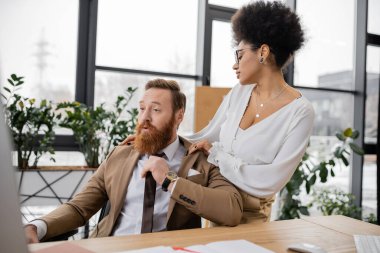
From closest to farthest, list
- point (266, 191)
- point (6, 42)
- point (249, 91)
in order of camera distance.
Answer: point (266, 191), point (249, 91), point (6, 42)

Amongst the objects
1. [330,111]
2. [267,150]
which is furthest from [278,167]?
[330,111]

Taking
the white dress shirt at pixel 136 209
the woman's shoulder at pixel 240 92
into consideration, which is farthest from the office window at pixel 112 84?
the white dress shirt at pixel 136 209

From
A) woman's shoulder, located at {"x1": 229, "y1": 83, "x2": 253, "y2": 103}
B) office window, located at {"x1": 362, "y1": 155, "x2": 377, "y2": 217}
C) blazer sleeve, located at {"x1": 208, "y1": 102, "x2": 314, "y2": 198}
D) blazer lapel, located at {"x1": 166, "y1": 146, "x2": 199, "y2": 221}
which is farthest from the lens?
office window, located at {"x1": 362, "y1": 155, "x2": 377, "y2": 217}

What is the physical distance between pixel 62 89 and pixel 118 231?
2.24 meters

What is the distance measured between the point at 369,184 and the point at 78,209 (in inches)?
169

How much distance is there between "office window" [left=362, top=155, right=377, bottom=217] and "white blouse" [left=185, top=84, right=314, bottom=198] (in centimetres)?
368

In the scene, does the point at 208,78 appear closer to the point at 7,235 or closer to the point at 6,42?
the point at 6,42

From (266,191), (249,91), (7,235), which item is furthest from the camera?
(249,91)

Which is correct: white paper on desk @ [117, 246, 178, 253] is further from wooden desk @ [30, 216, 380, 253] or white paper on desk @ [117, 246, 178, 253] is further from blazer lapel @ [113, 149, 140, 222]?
blazer lapel @ [113, 149, 140, 222]

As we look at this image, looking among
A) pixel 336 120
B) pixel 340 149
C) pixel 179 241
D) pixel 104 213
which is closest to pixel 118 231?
pixel 104 213

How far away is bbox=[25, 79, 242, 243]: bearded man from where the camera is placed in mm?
1484

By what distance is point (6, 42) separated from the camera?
3.30 metres

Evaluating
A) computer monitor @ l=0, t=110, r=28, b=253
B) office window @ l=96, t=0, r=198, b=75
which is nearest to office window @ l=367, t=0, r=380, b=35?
office window @ l=96, t=0, r=198, b=75

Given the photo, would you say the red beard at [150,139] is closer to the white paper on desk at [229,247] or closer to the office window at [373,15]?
the white paper on desk at [229,247]
